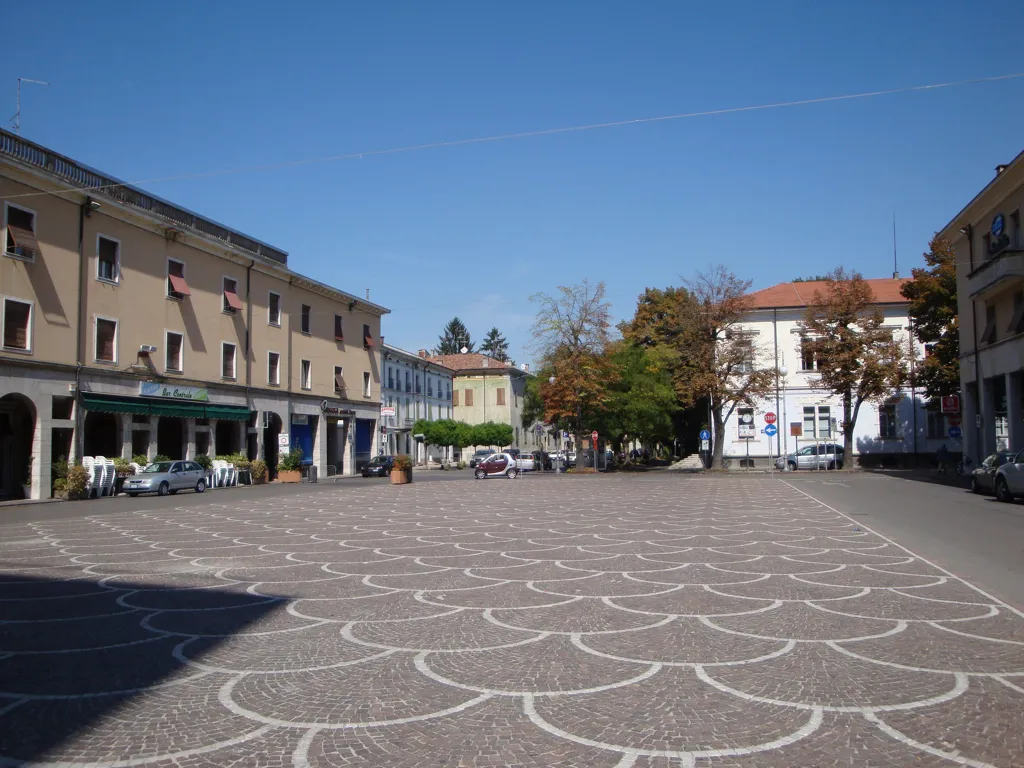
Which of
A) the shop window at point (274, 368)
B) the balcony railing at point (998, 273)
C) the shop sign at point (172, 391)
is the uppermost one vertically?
the balcony railing at point (998, 273)

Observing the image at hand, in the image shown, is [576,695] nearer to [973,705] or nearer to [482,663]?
[482,663]

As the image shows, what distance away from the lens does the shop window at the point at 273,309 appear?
47.7 m

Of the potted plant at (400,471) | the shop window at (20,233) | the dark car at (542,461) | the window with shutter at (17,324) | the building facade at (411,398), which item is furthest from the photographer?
the building facade at (411,398)

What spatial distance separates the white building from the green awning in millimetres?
36349

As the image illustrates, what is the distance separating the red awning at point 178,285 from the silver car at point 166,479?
851 centimetres

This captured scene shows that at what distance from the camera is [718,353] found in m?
54.3

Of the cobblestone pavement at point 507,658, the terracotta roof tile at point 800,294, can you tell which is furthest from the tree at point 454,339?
the cobblestone pavement at point 507,658

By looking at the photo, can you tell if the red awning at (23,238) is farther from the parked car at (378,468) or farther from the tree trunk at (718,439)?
the tree trunk at (718,439)

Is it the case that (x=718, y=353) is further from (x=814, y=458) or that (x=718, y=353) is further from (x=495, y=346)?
(x=495, y=346)

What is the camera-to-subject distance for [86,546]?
15320 mm

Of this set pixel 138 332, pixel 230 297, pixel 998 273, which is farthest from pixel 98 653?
pixel 230 297

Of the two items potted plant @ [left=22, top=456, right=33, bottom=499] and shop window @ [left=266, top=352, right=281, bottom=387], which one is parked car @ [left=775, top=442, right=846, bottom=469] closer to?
shop window @ [left=266, top=352, right=281, bottom=387]

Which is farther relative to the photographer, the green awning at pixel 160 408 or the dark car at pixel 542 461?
the dark car at pixel 542 461

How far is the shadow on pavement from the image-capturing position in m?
5.03
